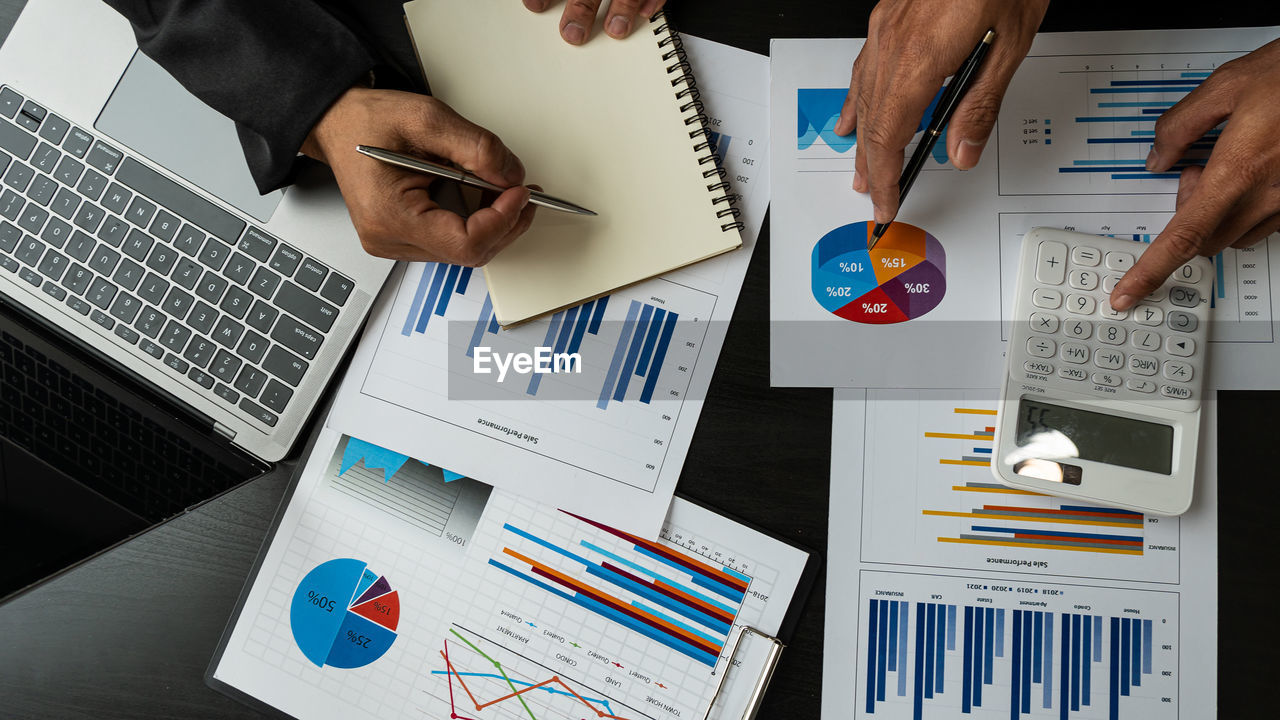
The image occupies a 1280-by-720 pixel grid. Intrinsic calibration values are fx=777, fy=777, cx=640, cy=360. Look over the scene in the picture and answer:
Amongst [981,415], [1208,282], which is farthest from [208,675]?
[1208,282]

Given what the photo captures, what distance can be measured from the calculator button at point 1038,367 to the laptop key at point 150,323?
849mm

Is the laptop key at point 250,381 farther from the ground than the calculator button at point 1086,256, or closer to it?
closer to it

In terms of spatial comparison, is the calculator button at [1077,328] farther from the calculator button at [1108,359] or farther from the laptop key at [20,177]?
the laptop key at [20,177]

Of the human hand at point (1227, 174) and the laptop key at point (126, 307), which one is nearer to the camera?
the human hand at point (1227, 174)

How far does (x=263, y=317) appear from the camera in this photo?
78cm

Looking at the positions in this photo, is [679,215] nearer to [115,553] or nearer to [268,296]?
[268,296]

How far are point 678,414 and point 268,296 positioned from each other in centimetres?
43

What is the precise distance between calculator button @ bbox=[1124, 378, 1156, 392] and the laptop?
2.36 feet

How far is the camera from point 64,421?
729 millimetres

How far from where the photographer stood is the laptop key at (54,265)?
80 cm

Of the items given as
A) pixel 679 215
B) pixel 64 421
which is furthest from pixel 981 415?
pixel 64 421

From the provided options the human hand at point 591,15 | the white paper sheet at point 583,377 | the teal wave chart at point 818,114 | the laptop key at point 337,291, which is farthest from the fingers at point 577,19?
the laptop key at point 337,291

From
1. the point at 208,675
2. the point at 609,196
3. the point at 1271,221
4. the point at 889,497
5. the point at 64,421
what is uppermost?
the point at 1271,221

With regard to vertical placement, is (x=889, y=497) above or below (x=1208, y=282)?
below
